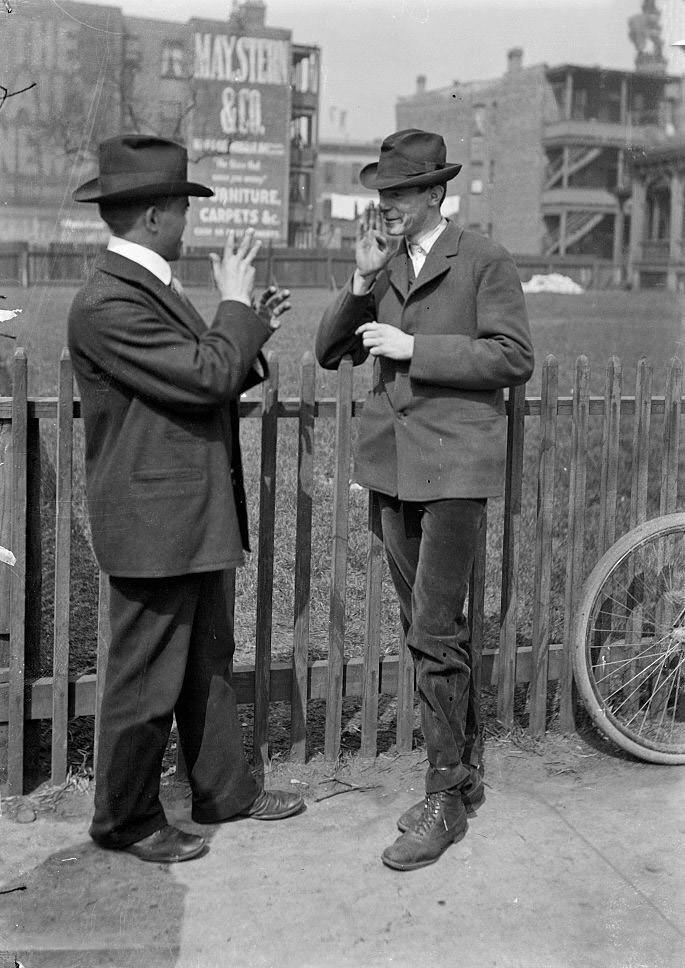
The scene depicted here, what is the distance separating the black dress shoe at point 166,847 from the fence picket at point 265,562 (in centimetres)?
61

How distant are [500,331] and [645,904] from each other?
164 cm

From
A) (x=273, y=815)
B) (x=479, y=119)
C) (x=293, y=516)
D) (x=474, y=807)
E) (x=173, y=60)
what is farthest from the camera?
(x=479, y=119)

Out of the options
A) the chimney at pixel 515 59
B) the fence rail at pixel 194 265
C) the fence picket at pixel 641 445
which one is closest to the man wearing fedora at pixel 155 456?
the fence rail at pixel 194 265

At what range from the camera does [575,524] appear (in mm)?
4043

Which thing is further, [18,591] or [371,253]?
[18,591]

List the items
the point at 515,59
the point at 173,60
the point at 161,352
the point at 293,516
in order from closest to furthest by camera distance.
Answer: the point at 161,352 < the point at 173,60 < the point at 515,59 < the point at 293,516

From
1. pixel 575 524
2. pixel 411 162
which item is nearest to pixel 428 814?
pixel 575 524

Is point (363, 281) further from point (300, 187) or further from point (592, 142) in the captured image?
point (592, 142)

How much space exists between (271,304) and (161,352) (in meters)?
0.38

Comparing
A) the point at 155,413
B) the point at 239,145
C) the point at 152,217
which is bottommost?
the point at 155,413

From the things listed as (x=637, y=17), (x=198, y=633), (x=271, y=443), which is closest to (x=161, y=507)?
(x=198, y=633)

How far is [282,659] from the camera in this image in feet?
15.7

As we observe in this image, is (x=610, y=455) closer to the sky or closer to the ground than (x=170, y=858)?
closer to the sky

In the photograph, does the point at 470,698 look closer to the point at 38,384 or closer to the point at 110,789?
the point at 110,789
